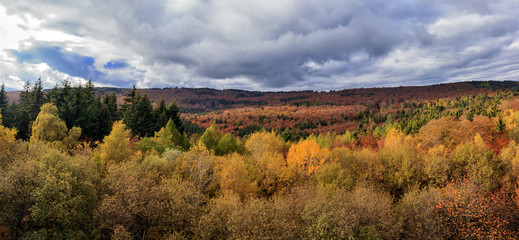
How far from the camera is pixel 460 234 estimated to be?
41.3 metres

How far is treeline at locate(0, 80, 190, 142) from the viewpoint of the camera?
60281 millimetres

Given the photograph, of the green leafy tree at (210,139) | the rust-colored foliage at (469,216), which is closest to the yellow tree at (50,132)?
the green leafy tree at (210,139)

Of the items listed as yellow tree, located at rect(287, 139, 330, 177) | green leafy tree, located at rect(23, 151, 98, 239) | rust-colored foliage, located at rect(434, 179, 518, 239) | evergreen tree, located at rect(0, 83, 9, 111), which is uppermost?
evergreen tree, located at rect(0, 83, 9, 111)

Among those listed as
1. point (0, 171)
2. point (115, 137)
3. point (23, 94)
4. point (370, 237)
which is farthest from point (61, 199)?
point (23, 94)

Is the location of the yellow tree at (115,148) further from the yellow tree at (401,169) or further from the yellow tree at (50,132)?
the yellow tree at (401,169)

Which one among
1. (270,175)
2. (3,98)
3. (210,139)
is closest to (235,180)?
(270,175)

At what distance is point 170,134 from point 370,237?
148 feet

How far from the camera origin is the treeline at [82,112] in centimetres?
6028

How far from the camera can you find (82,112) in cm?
6109

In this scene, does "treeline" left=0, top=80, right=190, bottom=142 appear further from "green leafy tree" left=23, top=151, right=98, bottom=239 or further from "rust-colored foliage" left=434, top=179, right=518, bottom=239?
"rust-colored foliage" left=434, top=179, right=518, bottom=239

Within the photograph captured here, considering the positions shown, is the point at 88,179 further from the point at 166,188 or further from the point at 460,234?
the point at 460,234

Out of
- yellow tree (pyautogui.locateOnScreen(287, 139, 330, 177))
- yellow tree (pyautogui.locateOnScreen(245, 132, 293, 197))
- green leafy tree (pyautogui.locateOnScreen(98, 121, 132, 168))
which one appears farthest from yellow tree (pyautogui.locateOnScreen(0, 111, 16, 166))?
yellow tree (pyautogui.locateOnScreen(287, 139, 330, 177))

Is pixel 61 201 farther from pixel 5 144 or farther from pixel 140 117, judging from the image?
pixel 140 117

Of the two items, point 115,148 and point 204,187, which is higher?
point 115,148
